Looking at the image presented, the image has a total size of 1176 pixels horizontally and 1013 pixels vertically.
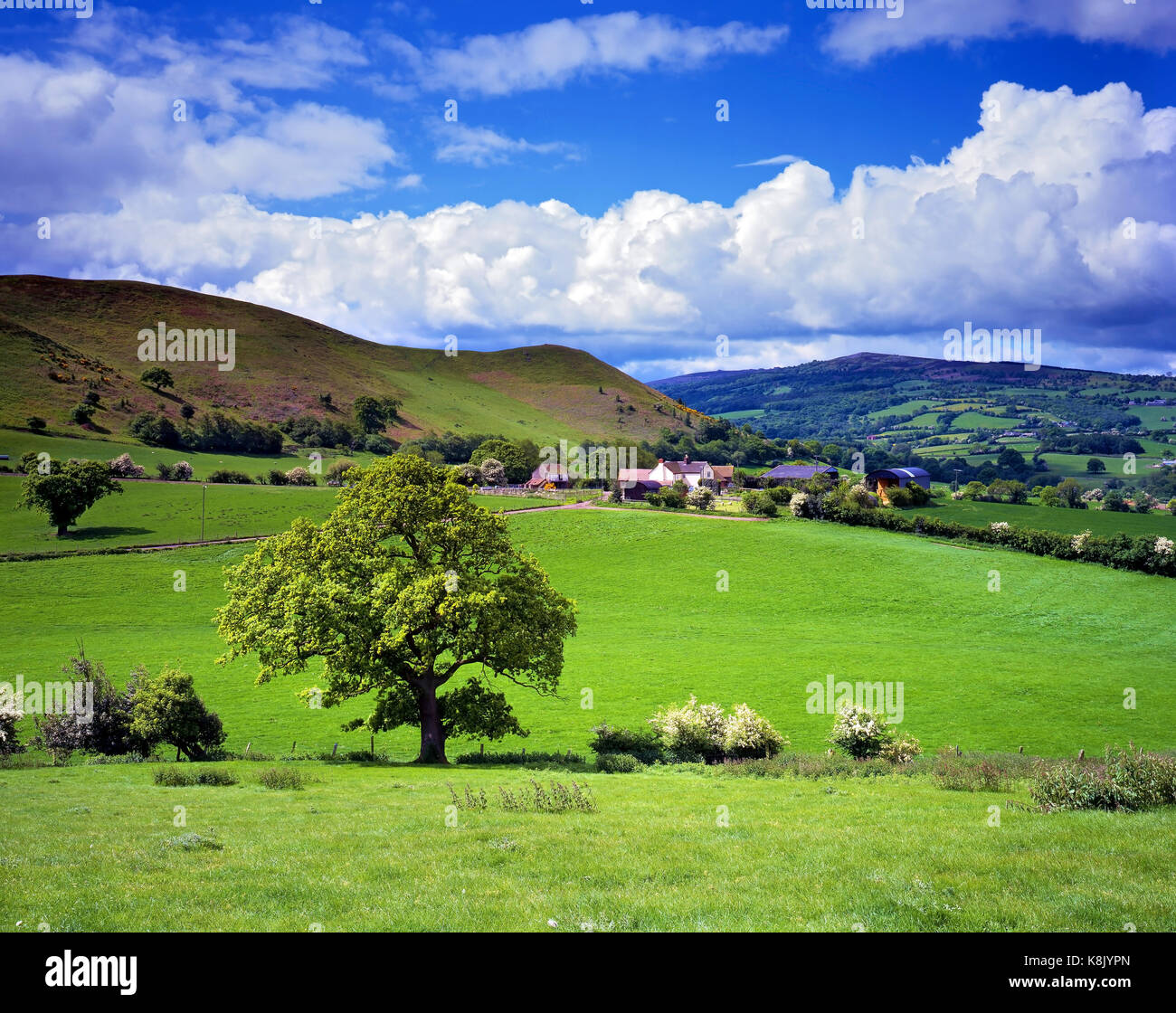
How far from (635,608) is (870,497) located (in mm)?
51741

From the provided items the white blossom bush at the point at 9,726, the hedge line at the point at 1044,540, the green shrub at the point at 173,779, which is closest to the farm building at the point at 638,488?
the hedge line at the point at 1044,540

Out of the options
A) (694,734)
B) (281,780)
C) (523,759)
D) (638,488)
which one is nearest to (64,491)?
(523,759)

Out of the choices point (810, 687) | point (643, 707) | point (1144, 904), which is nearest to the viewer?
point (1144, 904)

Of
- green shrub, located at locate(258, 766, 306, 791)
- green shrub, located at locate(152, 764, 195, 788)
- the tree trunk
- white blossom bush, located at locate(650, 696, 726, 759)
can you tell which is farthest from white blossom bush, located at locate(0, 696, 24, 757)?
white blossom bush, located at locate(650, 696, 726, 759)

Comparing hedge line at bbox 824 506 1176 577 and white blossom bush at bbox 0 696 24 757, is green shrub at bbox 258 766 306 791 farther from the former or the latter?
hedge line at bbox 824 506 1176 577

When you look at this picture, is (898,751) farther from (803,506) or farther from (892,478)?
(892,478)

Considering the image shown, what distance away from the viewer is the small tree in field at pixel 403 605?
3241 cm

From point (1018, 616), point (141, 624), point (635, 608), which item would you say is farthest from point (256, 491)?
point (1018, 616)

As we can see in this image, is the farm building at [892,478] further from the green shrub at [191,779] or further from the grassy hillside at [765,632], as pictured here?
the green shrub at [191,779]

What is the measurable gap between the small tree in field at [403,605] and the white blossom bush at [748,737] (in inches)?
327

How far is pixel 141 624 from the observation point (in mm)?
65312

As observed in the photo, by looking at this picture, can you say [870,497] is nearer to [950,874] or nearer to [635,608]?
[635,608]
